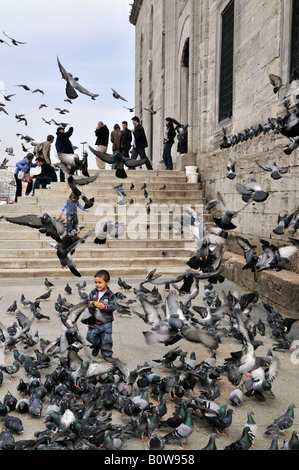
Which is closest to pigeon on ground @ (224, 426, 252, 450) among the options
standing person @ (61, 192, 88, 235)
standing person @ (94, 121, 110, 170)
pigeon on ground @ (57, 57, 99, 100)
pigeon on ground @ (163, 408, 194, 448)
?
pigeon on ground @ (163, 408, 194, 448)

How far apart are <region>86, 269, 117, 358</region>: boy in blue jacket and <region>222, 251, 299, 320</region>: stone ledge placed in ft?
8.87

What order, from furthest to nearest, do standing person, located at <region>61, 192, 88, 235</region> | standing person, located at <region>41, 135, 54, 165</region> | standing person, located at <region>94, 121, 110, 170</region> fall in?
standing person, located at <region>94, 121, 110, 170</region> → standing person, located at <region>41, 135, 54, 165</region> → standing person, located at <region>61, 192, 88, 235</region>

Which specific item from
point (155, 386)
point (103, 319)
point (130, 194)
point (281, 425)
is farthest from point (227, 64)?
point (281, 425)

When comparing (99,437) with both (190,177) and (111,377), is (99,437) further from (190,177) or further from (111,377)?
(190,177)

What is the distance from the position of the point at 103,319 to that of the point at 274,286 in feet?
10.4

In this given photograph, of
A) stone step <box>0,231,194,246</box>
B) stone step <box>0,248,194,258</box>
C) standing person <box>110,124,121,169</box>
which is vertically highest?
standing person <box>110,124,121,169</box>

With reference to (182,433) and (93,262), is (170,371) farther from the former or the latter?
(93,262)

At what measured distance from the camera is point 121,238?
35.6 feet

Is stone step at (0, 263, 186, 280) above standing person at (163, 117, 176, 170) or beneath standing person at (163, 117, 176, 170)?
beneath

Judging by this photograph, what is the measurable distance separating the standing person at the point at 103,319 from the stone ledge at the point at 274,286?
8.87 feet

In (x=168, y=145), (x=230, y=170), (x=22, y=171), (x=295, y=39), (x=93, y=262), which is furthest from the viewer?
(x=168, y=145)

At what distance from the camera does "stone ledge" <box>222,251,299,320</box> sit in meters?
6.18

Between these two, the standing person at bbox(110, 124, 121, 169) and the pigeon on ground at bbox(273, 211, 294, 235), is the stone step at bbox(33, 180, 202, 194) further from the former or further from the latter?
the pigeon on ground at bbox(273, 211, 294, 235)

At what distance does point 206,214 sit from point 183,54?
8217 millimetres
